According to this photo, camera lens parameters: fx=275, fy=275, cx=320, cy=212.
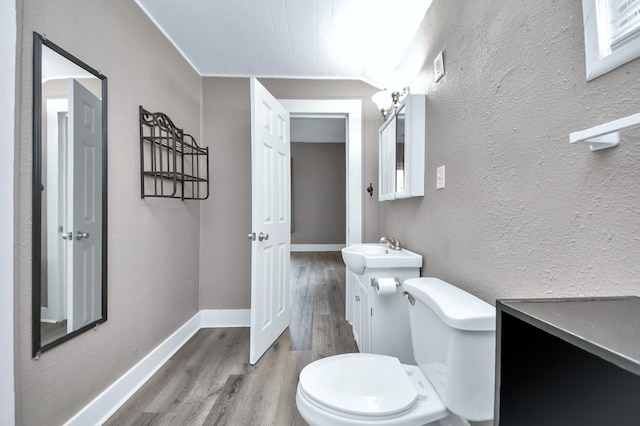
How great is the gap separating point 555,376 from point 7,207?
154 centimetres

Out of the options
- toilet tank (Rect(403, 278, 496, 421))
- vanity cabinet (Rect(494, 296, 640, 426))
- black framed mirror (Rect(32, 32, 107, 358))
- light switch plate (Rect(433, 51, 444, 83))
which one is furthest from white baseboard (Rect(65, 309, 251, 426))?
light switch plate (Rect(433, 51, 444, 83))

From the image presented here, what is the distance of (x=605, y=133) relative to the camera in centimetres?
46

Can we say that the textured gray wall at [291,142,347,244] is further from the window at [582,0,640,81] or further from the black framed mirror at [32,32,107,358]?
the window at [582,0,640,81]

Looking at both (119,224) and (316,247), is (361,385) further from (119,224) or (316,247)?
(316,247)

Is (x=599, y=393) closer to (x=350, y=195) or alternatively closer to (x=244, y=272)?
(x=350, y=195)

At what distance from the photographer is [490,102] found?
39.3 inches

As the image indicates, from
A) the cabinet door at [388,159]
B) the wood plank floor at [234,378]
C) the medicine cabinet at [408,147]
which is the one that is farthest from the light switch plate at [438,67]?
the wood plank floor at [234,378]

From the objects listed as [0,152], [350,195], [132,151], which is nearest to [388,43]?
[350,195]

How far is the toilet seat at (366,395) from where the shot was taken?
83 centimetres

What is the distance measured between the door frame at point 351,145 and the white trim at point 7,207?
5.84 feet

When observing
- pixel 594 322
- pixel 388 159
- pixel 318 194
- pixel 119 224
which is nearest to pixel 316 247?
pixel 318 194

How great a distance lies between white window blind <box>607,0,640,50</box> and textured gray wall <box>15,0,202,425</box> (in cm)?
168

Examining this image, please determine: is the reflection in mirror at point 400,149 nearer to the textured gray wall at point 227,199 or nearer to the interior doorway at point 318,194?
the textured gray wall at point 227,199

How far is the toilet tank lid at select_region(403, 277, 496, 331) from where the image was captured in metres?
0.81
